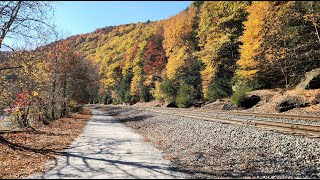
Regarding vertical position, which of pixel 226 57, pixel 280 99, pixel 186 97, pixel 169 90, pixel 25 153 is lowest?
pixel 25 153

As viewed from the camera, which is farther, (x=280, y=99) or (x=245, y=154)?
(x=280, y=99)

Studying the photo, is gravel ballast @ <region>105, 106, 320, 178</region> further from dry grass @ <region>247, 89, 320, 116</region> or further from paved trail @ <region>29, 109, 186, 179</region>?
dry grass @ <region>247, 89, 320, 116</region>

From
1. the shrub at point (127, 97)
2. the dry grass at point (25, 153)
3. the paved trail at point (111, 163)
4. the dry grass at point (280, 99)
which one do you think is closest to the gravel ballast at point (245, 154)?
the paved trail at point (111, 163)

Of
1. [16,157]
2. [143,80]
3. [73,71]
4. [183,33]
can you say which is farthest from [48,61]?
[143,80]

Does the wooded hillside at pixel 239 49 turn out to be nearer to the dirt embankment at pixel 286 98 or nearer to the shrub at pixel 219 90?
the shrub at pixel 219 90

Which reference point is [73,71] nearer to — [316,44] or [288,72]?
[288,72]

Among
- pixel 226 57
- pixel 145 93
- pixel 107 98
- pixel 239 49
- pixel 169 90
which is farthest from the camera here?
pixel 107 98

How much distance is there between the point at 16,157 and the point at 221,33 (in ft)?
117

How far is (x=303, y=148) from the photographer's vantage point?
8977 millimetres

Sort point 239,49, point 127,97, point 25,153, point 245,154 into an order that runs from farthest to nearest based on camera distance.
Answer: point 127,97 < point 239,49 < point 25,153 < point 245,154

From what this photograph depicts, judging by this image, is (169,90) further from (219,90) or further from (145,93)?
(145,93)

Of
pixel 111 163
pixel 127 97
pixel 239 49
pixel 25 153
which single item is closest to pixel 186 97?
pixel 239 49

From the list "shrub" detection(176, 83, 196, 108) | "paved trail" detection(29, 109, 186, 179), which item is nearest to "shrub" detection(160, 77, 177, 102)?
"shrub" detection(176, 83, 196, 108)

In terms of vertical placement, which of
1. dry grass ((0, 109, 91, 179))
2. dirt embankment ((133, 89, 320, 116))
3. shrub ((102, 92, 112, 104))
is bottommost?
dry grass ((0, 109, 91, 179))
